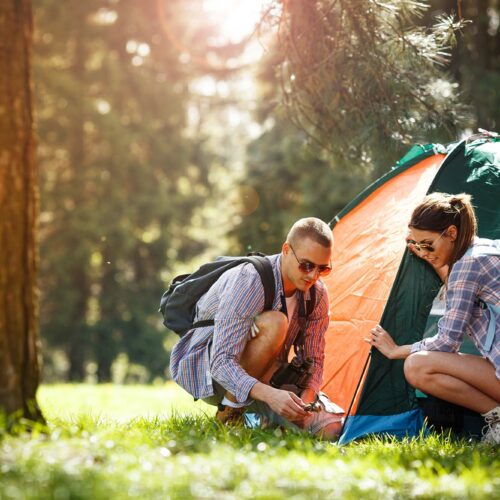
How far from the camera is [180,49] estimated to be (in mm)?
17547

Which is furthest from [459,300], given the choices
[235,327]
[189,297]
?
[189,297]

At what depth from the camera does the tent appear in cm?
454

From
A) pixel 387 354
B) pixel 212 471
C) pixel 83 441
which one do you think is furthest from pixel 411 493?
pixel 387 354

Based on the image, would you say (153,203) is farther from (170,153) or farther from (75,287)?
(75,287)

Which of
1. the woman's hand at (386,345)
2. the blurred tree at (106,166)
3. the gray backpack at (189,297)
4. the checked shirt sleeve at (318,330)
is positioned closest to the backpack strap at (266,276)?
the gray backpack at (189,297)

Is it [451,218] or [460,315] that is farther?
[451,218]

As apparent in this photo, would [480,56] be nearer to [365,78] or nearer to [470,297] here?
[365,78]

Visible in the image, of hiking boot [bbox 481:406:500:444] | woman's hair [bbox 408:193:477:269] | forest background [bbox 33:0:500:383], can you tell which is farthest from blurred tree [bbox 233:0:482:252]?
forest background [bbox 33:0:500:383]

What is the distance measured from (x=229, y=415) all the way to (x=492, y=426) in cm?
149

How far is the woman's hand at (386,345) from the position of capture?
435cm

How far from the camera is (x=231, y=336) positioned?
161 inches

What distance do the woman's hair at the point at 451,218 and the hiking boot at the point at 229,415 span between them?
59.3 inches

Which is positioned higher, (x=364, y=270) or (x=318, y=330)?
(x=364, y=270)

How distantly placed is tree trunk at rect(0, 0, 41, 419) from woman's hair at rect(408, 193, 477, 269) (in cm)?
216
